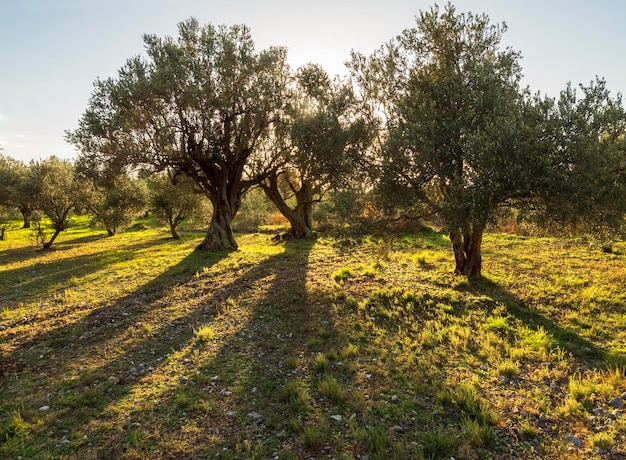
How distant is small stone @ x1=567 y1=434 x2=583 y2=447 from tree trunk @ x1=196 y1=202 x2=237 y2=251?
31.1m

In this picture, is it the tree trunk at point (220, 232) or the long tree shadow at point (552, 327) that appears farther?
the tree trunk at point (220, 232)

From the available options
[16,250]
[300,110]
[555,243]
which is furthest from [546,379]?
[16,250]

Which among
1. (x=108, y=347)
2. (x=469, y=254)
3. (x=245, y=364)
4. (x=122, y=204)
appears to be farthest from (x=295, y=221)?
(x=245, y=364)

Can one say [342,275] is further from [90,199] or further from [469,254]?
[90,199]

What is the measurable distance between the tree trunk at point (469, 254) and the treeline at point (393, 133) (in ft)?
0.26

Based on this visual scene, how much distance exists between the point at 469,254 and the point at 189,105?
24507 mm

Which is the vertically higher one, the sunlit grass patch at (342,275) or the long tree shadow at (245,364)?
the sunlit grass patch at (342,275)

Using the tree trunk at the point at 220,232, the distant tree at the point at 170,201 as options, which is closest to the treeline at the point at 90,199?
the distant tree at the point at 170,201

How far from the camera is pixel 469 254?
20.5 metres

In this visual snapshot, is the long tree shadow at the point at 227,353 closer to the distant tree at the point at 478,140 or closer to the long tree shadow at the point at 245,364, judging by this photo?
the long tree shadow at the point at 245,364

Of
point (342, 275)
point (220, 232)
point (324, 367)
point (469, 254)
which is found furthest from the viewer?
point (220, 232)

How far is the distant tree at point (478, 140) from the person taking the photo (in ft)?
42.9

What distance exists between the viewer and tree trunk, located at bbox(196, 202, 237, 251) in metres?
35.0

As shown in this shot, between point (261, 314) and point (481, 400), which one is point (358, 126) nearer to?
point (261, 314)
